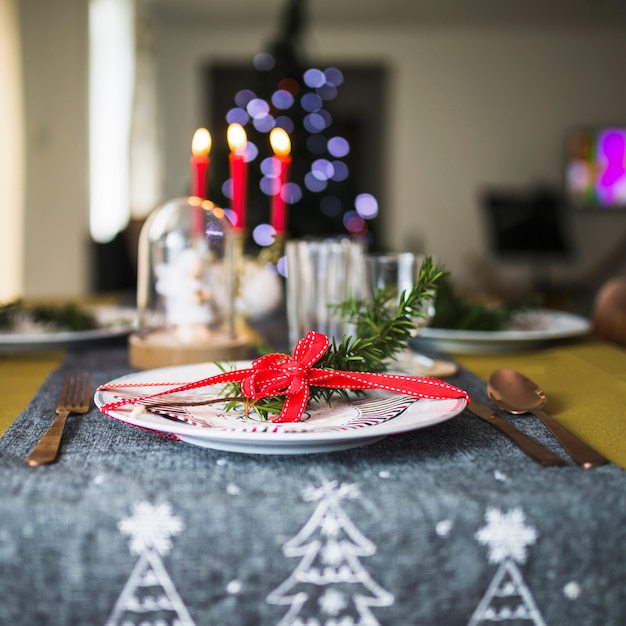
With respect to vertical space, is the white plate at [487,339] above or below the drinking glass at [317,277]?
below

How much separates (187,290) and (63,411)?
1.02 feet

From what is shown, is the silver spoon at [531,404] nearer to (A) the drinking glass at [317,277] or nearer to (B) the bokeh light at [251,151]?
(A) the drinking glass at [317,277]

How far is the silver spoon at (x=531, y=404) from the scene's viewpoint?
1.68 ft

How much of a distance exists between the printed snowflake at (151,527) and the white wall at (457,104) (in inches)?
244

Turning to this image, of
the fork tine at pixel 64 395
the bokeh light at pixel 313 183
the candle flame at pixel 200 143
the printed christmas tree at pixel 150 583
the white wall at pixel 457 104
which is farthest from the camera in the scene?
the white wall at pixel 457 104

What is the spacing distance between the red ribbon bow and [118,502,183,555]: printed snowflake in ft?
0.45

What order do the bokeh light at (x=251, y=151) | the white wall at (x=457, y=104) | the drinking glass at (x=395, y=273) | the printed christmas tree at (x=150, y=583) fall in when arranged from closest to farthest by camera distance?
the printed christmas tree at (x=150, y=583), the drinking glass at (x=395, y=273), the bokeh light at (x=251, y=151), the white wall at (x=457, y=104)

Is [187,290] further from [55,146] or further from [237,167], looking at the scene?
[55,146]

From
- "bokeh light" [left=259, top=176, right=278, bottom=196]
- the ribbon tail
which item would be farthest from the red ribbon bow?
"bokeh light" [left=259, top=176, right=278, bottom=196]

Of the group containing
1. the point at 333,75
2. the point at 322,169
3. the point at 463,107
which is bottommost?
the point at 322,169

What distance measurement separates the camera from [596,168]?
666cm

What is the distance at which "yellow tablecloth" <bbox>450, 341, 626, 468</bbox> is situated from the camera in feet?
1.97

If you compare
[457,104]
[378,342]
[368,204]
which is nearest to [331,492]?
[378,342]

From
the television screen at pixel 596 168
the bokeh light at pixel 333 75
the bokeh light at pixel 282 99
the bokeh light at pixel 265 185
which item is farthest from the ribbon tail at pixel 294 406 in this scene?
the television screen at pixel 596 168
